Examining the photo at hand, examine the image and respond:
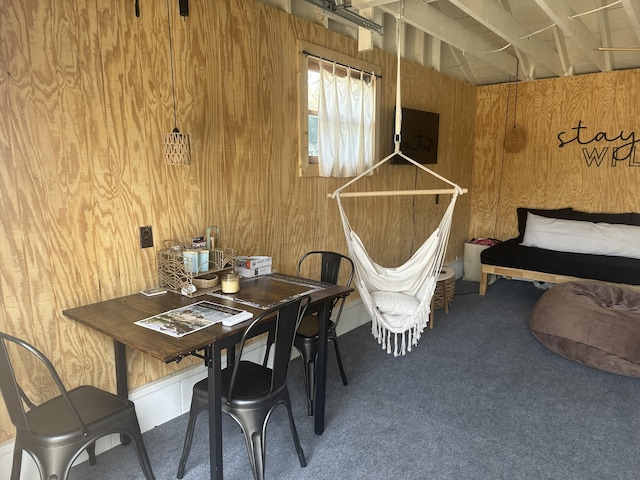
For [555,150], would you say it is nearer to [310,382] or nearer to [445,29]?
[445,29]

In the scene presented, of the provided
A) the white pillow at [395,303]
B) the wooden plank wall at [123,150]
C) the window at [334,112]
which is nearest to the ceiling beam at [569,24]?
the window at [334,112]

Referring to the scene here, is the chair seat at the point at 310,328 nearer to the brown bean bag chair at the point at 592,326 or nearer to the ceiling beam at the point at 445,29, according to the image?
the brown bean bag chair at the point at 592,326

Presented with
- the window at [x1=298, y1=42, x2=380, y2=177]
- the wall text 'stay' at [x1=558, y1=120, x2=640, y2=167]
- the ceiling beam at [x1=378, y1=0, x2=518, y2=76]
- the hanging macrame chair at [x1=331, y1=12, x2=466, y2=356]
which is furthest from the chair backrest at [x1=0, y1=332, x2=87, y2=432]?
the wall text 'stay' at [x1=558, y1=120, x2=640, y2=167]

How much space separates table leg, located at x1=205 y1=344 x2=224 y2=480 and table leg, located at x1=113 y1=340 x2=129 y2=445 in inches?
24.6

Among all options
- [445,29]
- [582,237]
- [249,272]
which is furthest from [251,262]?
[582,237]

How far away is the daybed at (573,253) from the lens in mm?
3943

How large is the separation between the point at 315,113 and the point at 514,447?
90.9 inches

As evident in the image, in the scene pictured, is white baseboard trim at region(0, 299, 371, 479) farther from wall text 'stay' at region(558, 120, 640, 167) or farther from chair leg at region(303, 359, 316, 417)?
wall text 'stay' at region(558, 120, 640, 167)

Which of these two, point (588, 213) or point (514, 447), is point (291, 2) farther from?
point (588, 213)

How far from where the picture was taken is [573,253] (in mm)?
4414

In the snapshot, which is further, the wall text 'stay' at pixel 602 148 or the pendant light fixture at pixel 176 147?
the wall text 'stay' at pixel 602 148

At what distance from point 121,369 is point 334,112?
2.10 m

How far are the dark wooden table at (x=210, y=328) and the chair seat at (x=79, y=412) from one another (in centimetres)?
22

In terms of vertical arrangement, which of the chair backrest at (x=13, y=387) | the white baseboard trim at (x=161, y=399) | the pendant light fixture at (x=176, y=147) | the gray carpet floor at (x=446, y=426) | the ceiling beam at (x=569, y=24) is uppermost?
the ceiling beam at (x=569, y=24)
